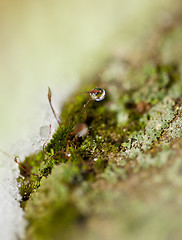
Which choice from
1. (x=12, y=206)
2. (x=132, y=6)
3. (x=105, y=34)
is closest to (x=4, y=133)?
(x=12, y=206)

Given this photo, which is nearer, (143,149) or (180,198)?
(180,198)

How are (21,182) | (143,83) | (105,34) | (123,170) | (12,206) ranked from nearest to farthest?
1. (123,170)
2. (12,206)
3. (21,182)
4. (143,83)
5. (105,34)

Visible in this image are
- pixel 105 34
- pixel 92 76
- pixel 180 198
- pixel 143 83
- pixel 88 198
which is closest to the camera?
pixel 180 198

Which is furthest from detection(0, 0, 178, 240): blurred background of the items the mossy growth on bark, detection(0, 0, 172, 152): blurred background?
the mossy growth on bark

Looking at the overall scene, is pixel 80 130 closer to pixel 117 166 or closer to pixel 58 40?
pixel 117 166

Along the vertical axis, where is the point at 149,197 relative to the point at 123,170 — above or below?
below

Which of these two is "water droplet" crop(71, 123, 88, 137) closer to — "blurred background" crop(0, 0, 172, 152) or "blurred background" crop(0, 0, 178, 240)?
"blurred background" crop(0, 0, 178, 240)

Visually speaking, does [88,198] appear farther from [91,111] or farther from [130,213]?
[91,111]

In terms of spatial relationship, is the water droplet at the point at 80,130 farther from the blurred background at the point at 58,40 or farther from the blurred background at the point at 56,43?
the blurred background at the point at 58,40
